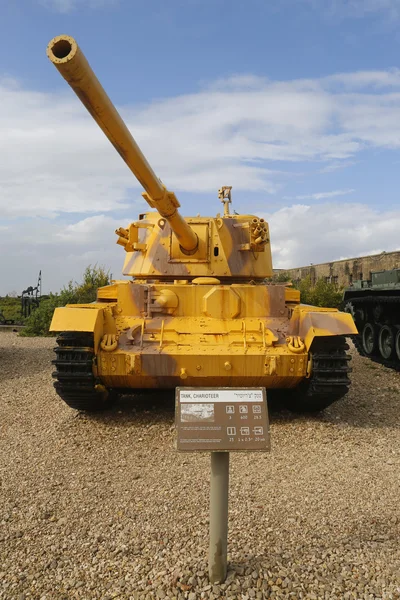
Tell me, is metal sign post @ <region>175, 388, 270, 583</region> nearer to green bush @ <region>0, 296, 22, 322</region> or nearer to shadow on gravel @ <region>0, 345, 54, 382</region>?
shadow on gravel @ <region>0, 345, 54, 382</region>

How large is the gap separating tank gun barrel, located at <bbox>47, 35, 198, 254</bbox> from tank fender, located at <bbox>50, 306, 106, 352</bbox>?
1.51 metres

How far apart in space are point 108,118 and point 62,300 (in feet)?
56.9

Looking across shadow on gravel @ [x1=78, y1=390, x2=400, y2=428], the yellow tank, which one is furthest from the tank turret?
shadow on gravel @ [x1=78, y1=390, x2=400, y2=428]

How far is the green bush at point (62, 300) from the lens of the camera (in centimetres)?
2061

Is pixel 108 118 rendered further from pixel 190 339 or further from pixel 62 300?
pixel 62 300

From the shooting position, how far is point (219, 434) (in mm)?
3141

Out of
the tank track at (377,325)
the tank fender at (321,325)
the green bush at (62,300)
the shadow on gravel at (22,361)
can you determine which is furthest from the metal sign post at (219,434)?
the green bush at (62,300)

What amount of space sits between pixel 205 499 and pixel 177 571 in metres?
1.26

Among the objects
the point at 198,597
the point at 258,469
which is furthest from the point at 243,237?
the point at 198,597

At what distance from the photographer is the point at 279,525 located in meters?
4.00

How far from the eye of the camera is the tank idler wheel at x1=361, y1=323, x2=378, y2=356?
46.1 feet

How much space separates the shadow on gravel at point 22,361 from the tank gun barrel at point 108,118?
5811mm

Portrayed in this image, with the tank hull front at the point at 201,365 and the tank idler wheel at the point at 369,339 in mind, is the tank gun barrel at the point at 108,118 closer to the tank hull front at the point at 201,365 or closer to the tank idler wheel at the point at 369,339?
the tank hull front at the point at 201,365

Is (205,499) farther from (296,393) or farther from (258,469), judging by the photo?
(296,393)
